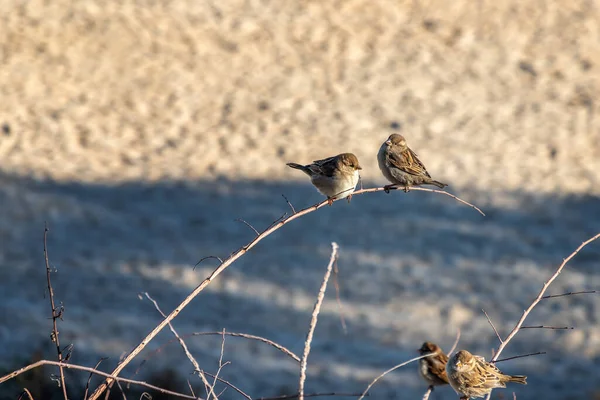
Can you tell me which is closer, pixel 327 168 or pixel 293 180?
pixel 327 168

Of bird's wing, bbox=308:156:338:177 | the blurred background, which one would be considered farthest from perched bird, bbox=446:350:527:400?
the blurred background

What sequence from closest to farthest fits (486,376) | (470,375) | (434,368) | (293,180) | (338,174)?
1. (470,375)
2. (486,376)
3. (338,174)
4. (434,368)
5. (293,180)

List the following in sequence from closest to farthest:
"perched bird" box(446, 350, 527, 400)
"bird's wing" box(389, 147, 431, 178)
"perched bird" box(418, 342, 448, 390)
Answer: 1. "perched bird" box(446, 350, 527, 400)
2. "bird's wing" box(389, 147, 431, 178)
3. "perched bird" box(418, 342, 448, 390)

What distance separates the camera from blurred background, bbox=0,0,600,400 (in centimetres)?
910

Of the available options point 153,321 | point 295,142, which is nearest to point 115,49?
point 295,142

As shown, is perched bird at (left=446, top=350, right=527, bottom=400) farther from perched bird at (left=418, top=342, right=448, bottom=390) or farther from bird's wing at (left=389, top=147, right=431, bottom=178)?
bird's wing at (left=389, top=147, right=431, bottom=178)

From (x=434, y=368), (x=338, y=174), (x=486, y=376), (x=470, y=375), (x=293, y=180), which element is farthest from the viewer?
(x=293, y=180)

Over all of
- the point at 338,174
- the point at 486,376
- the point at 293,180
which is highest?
the point at 338,174

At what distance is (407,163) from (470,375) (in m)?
1.51

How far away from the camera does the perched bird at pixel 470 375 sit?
4.76 metres

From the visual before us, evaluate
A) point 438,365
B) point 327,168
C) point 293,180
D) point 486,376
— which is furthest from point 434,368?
point 293,180

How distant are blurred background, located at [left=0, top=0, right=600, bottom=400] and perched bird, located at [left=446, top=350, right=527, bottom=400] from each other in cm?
359

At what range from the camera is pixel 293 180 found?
11.8 m

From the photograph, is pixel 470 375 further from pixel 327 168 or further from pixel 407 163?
pixel 327 168
